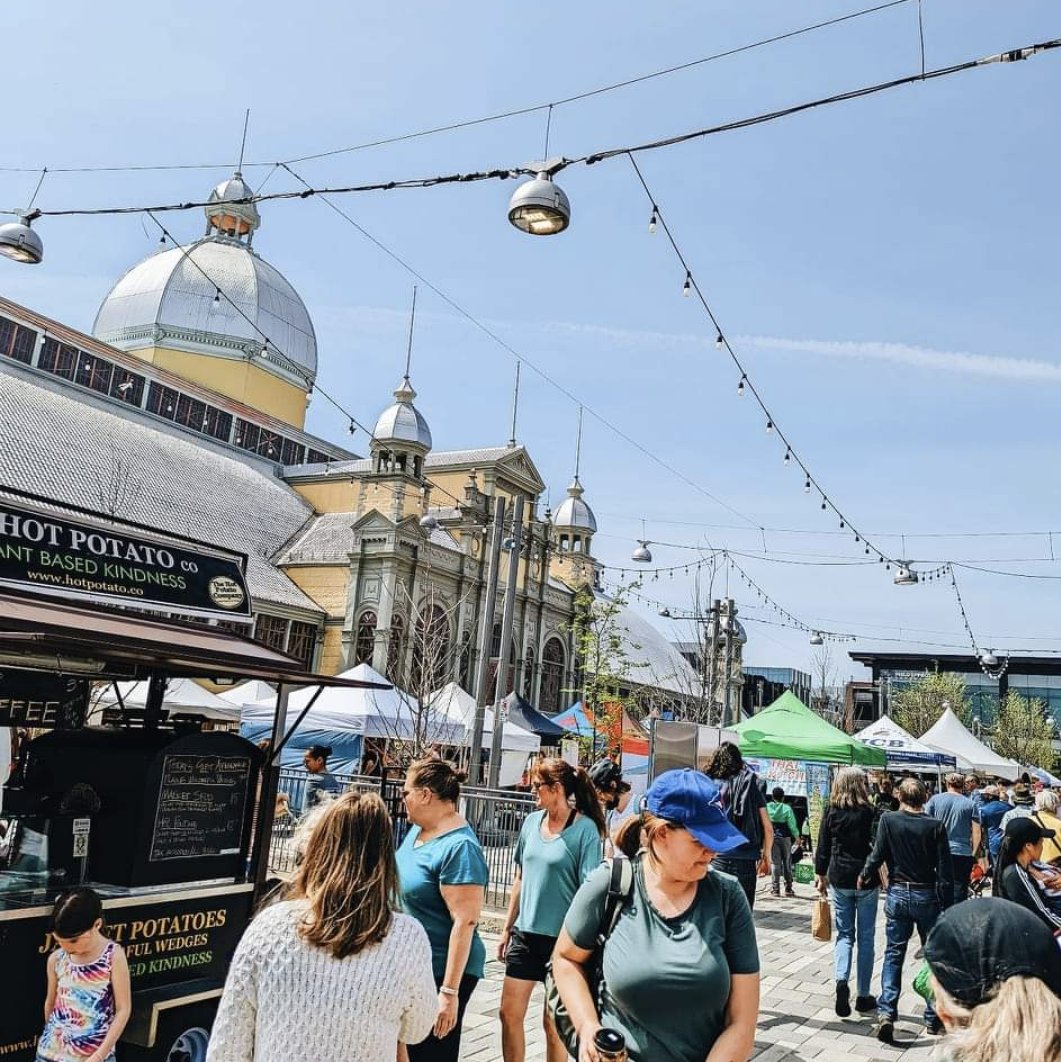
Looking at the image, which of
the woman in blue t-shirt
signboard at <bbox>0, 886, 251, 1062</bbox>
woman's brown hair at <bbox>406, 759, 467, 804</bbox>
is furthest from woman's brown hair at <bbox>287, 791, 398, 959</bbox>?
signboard at <bbox>0, 886, 251, 1062</bbox>

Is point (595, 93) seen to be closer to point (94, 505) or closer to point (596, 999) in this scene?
point (596, 999)

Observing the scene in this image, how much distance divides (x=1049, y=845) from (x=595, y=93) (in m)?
7.20

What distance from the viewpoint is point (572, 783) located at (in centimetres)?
561

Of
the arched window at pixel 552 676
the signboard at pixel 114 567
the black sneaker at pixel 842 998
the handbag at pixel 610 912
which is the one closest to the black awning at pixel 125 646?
the signboard at pixel 114 567

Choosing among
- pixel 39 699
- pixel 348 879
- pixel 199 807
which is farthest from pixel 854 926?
pixel 39 699

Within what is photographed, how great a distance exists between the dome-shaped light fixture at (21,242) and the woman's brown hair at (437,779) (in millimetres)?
8155

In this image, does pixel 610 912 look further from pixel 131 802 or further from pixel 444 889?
pixel 131 802

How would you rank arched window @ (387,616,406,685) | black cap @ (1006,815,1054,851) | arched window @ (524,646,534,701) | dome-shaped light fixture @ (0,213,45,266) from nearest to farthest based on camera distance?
black cap @ (1006,815,1054,851)
dome-shaped light fixture @ (0,213,45,266)
arched window @ (387,616,406,685)
arched window @ (524,646,534,701)

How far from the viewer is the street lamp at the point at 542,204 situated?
7.49m

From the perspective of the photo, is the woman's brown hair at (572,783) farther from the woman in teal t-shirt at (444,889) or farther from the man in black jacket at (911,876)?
the man in black jacket at (911,876)

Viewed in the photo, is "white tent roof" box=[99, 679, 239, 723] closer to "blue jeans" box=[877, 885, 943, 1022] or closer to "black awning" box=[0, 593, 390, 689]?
"black awning" box=[0, 593, 390, 689]

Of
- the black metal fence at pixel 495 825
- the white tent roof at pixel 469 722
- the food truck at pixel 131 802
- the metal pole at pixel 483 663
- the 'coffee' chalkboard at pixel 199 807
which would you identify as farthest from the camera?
the white tent roof at pixel 469 722

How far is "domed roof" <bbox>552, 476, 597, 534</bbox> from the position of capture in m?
54.7

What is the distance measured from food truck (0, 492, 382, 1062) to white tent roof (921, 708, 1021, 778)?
2493 centimetres
